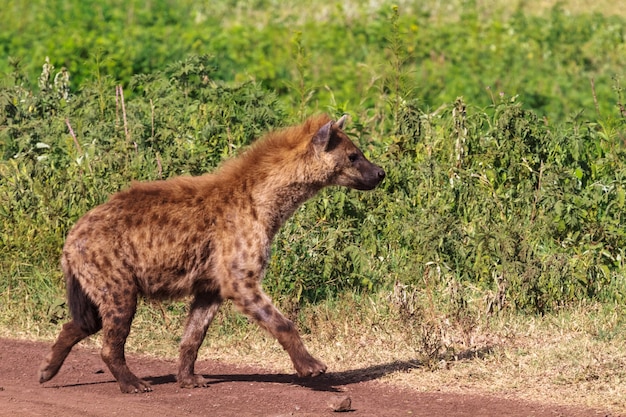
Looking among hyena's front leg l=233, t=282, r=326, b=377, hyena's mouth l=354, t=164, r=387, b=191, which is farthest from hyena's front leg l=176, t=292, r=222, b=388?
hyena's mouth l=354, t=164, r=387, b=191

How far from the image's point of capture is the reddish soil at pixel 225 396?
20.9ft

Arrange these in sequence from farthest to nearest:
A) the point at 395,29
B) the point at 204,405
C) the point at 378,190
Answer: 1. the point at 395,29
2. the point at 378,190
3. the point at 204,405

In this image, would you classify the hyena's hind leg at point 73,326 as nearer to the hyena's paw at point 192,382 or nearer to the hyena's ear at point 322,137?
the hyena's paw at point 192,382

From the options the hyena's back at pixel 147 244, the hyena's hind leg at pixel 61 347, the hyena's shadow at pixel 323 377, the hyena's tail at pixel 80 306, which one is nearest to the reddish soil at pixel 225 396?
the hyena's shadow at pixel 323 377

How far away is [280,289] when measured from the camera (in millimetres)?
8445

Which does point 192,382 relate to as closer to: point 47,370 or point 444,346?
point 47,370

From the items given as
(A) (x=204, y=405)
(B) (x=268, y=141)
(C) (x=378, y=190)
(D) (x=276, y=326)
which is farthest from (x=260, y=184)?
(C) (x=378, y=190)

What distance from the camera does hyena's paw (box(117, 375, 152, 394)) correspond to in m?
6.81

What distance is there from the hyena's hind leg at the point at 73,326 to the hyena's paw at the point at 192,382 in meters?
0.61

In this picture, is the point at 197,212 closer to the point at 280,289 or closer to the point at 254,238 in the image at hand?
the point at 254,238

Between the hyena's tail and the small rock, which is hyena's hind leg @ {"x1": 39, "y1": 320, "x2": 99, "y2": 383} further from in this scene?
the small rock

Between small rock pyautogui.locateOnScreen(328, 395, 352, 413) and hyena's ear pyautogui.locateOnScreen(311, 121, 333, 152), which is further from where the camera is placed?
hyena's ear pyautogui.locateOnScreen(311, 121, 333, 152)

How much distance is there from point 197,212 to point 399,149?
2.92 metres

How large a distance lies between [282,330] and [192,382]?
0.75 metres
